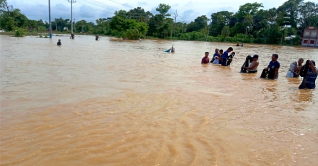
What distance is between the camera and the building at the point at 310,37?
56094mm

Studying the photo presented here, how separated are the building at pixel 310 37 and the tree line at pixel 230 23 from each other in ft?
4.94

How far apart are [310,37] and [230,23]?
92.4ft

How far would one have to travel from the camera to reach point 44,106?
5023 millimetres

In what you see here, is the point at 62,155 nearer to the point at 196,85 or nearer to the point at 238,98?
the point at 238,98

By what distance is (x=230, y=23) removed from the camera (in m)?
80.6

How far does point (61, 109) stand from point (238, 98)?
14.5 feet

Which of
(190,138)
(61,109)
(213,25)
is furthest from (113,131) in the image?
(213,25)

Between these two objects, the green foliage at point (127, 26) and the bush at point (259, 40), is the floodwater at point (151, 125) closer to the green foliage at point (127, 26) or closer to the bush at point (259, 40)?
the green foliage at point (127, 26)

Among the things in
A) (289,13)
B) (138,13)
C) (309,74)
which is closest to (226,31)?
(289,13)

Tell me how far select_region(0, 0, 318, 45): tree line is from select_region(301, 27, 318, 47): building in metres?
1.51

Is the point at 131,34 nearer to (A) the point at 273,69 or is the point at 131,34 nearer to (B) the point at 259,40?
(B) the point at 259,40

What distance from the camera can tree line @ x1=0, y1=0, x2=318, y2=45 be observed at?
60.5 metres

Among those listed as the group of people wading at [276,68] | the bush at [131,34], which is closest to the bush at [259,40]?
the bush at [131,34]

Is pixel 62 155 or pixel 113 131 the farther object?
pixel 113 131
